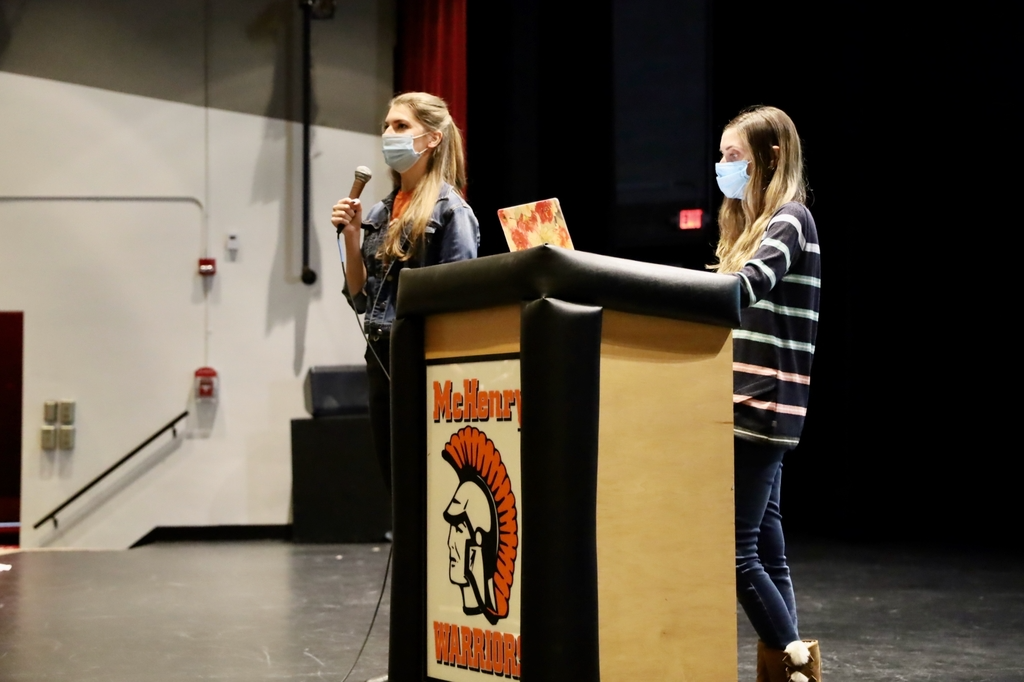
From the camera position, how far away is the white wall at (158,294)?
5551 millimetres

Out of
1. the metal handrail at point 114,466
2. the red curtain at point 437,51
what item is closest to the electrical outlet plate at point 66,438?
the metal handrail at point 114,466

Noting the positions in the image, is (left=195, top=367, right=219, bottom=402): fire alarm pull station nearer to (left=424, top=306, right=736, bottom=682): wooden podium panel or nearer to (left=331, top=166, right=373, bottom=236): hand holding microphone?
(left=331, top=166, right=373, bottom=236): hand holding microphone

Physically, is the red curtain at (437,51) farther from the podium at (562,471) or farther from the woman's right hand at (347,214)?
the podium at (562,471)

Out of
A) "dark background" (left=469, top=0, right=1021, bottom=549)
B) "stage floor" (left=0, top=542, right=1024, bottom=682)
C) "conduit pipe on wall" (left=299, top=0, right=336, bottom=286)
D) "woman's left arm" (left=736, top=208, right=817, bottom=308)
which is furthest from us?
"conduit pipe on wall" (left=299, top=0, right=336, bottom=286)

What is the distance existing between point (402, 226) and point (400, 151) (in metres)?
0.18

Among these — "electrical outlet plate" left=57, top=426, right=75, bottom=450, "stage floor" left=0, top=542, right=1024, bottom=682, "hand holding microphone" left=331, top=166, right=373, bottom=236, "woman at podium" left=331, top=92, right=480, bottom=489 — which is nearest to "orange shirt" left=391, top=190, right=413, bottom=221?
"woman at podium" left=331, top=92, right=480, bottom=489

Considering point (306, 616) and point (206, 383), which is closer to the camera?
point (306, 616)

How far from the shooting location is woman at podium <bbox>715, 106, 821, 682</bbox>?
1.64m

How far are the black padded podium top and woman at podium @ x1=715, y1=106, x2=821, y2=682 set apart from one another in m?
0.18

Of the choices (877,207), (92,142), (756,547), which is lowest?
(756,547)

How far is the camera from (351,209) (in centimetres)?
195

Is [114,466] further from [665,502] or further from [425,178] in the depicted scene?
[665,502]

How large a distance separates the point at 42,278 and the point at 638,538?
16.8 feet

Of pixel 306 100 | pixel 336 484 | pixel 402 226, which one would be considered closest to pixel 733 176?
pixel 402 226
